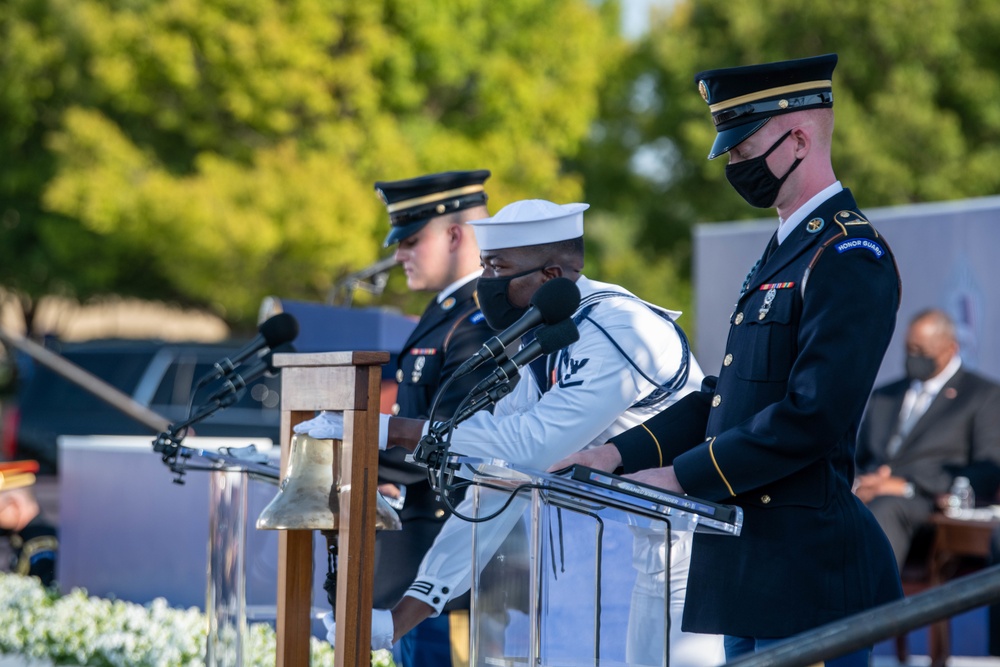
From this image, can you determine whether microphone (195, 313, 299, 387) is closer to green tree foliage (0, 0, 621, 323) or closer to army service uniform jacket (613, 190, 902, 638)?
army service uniform jacket (613, 190, 902, 638)

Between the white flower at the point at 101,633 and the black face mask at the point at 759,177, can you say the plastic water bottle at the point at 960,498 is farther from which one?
the black face mask at the point at 759,177

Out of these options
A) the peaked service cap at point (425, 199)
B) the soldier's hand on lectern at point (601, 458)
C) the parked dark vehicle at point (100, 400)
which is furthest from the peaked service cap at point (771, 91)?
the parked dark vehicle at point (100, 400)

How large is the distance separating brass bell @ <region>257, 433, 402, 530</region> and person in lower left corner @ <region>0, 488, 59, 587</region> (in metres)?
4.65

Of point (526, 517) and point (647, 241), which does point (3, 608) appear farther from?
point (647, 241)

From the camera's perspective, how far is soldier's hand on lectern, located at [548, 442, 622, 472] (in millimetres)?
3053

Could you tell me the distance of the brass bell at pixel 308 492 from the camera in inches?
131

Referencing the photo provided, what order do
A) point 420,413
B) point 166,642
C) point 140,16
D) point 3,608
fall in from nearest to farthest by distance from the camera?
point 420,413 → point 166,642 → point 3,608 → point 140,16

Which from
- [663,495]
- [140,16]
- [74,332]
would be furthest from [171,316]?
[663,495]

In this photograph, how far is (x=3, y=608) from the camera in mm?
6617

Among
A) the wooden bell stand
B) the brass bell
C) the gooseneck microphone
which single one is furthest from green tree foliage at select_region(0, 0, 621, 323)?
the gooseneck microphone

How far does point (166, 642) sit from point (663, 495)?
12.5 feet

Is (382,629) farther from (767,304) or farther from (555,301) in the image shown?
(767,304)

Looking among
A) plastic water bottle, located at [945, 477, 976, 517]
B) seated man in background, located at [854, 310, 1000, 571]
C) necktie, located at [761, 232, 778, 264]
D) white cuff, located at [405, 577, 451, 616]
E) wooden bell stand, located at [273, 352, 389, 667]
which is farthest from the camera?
seated man in background, located at [854, 310, 1000, 571]

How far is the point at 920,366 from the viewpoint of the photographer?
26.0ft
